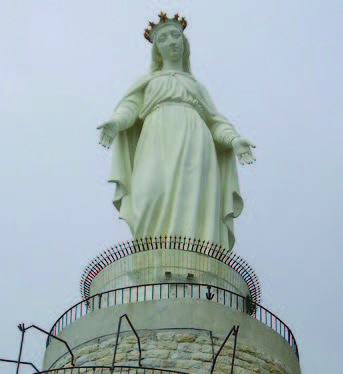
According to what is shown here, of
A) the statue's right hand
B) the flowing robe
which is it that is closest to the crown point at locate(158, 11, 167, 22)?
the flowing robe

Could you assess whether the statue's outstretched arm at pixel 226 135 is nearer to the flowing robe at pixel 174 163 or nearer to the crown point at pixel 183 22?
the flowing robe at pixel 174 163

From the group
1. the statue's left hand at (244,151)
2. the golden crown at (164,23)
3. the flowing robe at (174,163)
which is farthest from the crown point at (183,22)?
the statue's left hand at (244,151)

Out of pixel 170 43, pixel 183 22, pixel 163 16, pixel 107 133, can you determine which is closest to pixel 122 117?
pixel 107 133

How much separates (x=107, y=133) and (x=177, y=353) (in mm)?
5139

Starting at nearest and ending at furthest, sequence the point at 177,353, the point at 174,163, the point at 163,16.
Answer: the point at 177,353 → the point at 174,163 → the point at 163,16

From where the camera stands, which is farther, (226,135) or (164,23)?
(164,23)

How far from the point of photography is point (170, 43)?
74.4 ft

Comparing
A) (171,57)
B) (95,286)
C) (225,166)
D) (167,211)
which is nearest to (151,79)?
(171,57)

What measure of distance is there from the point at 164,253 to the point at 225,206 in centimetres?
236

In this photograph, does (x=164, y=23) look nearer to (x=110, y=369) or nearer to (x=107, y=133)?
(x=107, y=133)

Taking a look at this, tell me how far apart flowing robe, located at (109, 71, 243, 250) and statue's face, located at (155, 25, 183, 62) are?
1.63ft

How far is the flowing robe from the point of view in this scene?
19.6m

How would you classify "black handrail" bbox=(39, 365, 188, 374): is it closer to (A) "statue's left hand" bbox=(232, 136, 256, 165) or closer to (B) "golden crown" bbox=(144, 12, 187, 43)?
(A) "statue's left hand" bbox=(232, 136, 256, 165)

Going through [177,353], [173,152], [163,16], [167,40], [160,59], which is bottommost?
[177,353]
